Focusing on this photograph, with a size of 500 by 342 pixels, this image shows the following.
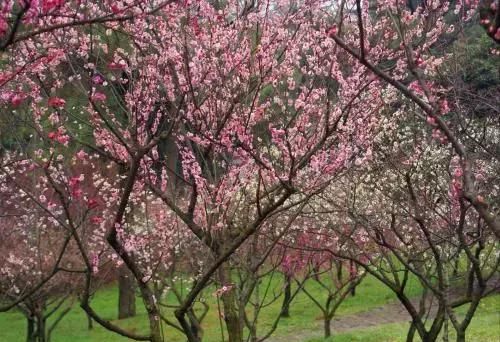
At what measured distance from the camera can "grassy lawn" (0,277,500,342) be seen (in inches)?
650

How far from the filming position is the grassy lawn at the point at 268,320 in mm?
16519

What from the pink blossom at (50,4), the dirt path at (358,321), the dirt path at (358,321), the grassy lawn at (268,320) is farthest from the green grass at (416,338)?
the pink blossom at (50,4)

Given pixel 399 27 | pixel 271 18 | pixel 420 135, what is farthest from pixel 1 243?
pixel 399 27

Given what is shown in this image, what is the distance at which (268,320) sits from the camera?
64.6 feet

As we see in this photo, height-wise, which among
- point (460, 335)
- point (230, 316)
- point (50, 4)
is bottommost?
point (460, 335)

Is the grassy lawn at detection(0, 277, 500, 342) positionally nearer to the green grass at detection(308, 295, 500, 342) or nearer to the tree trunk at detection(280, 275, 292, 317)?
the green grass at detection(308, 295, 500, 342)

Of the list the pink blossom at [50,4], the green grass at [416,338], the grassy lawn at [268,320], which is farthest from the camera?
the grassy lawn at [268,320]

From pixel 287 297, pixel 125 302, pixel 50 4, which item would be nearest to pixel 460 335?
pixel 50 4

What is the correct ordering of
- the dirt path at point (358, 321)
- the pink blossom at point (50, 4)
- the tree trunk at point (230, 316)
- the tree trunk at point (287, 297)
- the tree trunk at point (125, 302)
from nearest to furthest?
the pink blossom at point (50, 4) → the tree trunk at point (230, 316) → the tree trunk at point (287, 297) → the dirt path at point (358, 321) → the tree trunk at point (125, 302)

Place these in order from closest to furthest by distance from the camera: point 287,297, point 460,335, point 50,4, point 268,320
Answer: point 50,4, point 460,335, point 287,297, point 268,320

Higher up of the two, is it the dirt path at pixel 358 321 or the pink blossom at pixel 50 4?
the pink blossom at pixel 50 4

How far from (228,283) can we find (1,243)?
33.8 feet

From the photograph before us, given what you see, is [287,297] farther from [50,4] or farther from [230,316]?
[50,4]

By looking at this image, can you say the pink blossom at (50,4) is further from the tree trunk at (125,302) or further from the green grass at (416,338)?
the tree trunk at (125,302)
